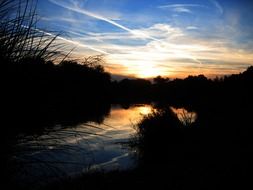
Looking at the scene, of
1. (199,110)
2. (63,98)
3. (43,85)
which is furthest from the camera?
(199,110)

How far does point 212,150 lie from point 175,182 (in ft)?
7.54

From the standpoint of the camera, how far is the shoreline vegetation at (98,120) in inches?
67.6

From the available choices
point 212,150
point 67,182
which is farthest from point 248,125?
point 67,182

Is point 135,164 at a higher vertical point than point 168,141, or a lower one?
lower

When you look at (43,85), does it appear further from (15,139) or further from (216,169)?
(216,169)

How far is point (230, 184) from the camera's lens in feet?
15.1

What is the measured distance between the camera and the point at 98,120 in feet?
23.5

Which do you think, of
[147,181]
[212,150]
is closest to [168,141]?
[212,150]

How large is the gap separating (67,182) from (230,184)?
4048 mm

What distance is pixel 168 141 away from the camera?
9398 millimetres

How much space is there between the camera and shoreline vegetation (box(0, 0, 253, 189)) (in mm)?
1716

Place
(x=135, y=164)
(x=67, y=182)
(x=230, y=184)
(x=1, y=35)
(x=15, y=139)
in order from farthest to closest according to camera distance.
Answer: (x=135, y=164), (x=67, y=182), (x=230, y=184), (x=1, y=35), (x=15, y=139)

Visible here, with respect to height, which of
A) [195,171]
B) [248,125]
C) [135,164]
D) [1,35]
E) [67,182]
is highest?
[1,35]

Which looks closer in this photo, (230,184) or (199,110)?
(230,184)
